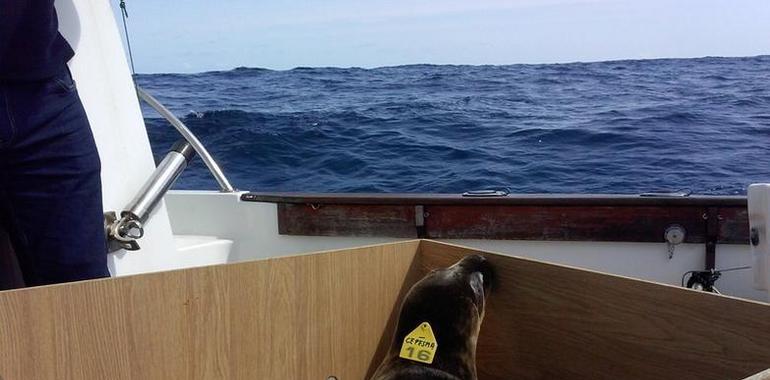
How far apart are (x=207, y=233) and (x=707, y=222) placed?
2.26m

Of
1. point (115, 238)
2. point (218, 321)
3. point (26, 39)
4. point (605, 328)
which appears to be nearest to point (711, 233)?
point (605, 328)

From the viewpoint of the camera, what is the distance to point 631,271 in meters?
2.93

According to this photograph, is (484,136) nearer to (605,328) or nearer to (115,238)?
(115,238)

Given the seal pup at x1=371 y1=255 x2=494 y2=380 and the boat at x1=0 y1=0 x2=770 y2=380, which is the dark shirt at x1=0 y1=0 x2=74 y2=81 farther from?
the seal pup at x1=371 y1=255 x2=494 y2=380

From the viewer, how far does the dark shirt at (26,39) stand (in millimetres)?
1848

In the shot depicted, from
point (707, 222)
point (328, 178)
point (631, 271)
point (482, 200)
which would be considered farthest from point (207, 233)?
point (328, 178)

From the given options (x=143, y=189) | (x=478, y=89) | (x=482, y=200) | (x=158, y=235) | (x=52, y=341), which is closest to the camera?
(x=52, y=341)

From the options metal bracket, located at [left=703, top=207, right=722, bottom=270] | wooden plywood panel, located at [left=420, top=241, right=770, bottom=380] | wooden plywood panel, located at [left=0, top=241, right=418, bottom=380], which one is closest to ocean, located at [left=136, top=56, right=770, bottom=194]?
wooden plywood panel, located at [left=0, top=241, right=418, bottom=380]

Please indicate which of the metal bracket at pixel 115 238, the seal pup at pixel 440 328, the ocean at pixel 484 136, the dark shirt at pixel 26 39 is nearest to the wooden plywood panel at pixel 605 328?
the seal pup at pixel 440 328

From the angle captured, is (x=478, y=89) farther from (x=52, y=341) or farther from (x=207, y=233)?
(x=52, y=341)

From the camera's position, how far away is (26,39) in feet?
6.16

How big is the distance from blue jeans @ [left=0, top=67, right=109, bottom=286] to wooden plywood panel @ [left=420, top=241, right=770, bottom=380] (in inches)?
39.7

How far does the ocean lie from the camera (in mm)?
6199

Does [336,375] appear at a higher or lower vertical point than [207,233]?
lower
